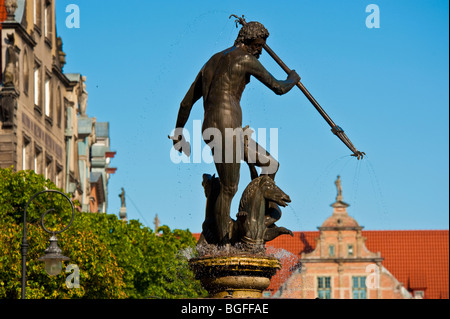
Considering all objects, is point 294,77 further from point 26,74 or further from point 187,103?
point 26,74

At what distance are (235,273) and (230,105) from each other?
227 cm

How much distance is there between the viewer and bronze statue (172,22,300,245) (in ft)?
55.9

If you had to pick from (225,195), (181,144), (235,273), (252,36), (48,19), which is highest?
(48,19)

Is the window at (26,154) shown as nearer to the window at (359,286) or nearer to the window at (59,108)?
the window at (59,108)

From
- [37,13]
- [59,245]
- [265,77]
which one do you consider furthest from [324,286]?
[265,77]

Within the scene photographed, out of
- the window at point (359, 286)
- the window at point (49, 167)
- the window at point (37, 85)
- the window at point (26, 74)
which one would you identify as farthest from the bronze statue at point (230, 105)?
the window at point (359, 286)

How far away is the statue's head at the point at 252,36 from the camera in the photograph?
17.5m

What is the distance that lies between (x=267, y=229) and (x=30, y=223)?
76.5ft

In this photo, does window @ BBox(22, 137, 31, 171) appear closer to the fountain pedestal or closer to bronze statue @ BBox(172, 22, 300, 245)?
bronze statue @ BBox(172, 22, 300, 245)

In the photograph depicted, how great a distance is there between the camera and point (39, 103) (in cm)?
5225

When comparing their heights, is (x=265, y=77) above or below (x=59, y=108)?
below
